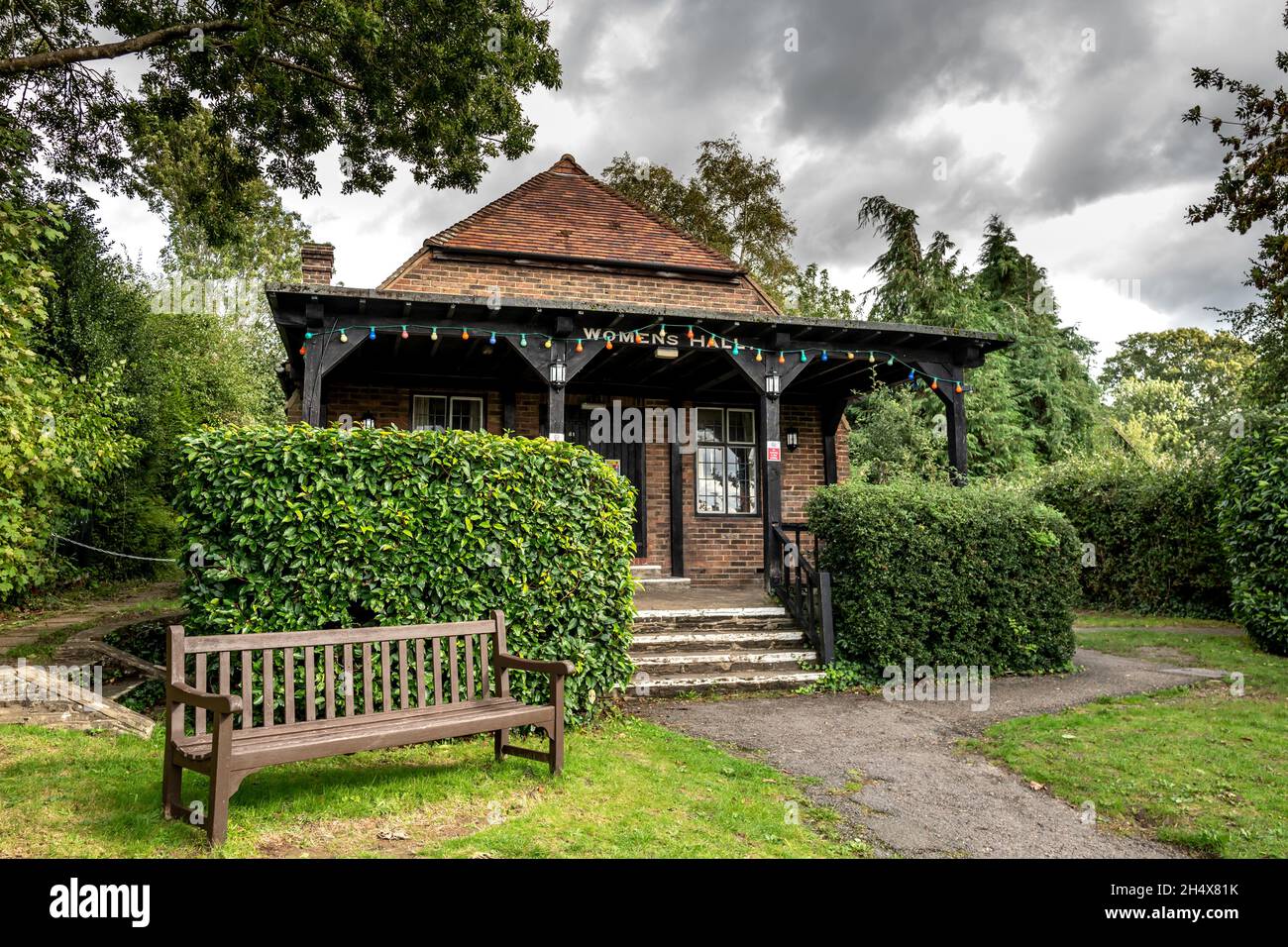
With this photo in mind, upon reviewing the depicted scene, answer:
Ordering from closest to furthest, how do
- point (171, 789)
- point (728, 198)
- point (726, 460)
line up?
1. point (171, 789)
2. point (726, 460)
3. point (728, 198)

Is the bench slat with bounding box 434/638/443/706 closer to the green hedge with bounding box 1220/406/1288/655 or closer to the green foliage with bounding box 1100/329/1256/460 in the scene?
the green hedge with bounding box 1220/406/1288/655

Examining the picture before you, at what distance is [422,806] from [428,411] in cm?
862

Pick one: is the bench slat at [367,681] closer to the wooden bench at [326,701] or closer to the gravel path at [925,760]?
the wooden bench at [326,701]

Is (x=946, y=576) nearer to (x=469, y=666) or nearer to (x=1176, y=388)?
(x=469, y=666)

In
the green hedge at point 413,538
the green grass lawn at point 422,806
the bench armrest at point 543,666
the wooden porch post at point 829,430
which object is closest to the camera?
the green grass lawn at point 422,806

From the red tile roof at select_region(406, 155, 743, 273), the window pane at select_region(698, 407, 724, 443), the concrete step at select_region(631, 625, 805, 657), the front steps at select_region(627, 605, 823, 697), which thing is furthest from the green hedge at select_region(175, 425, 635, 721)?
the red tile roof at select_region(406, 155, 743, 273)

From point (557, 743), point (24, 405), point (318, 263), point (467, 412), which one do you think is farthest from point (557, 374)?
point (557, 743)

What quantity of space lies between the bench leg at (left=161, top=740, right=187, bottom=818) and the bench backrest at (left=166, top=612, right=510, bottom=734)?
154 millimetres

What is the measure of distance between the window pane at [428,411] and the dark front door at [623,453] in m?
1.90

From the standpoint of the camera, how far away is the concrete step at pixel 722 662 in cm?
763

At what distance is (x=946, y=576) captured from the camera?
8.04 metres

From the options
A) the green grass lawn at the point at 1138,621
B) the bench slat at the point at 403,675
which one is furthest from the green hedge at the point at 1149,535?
the bench slat at the point at 403,675
